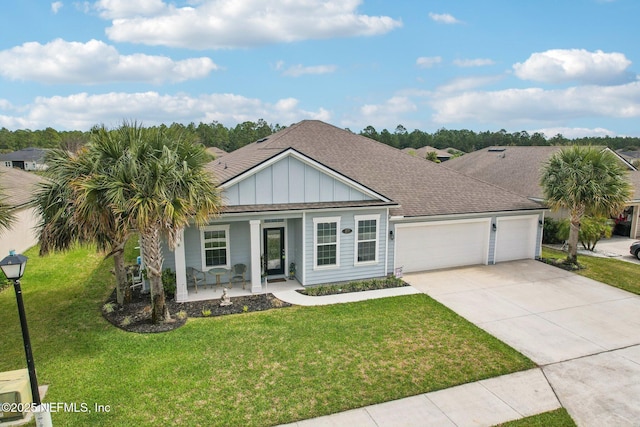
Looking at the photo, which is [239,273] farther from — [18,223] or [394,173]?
[18,223]

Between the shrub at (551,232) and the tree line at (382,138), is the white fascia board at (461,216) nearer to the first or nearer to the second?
the shrub at (551,232)

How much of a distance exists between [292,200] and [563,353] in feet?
27.8

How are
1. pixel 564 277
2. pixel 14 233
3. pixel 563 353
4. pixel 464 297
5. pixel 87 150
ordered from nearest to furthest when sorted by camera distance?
pixel 563 353 → pixel 87 150 → pixel 464 297 → pixel 564 277 → pixel 14 233

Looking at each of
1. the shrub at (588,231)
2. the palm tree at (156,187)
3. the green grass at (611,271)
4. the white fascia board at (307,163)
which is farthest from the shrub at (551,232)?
A: the palm tree at (156,187)

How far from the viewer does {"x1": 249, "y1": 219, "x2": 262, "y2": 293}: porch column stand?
1282 cm

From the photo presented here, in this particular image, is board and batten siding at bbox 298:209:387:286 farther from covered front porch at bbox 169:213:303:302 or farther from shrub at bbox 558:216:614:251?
shrub at bbox 558:216:614:251

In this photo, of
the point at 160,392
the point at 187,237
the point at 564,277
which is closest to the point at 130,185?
the point at 187,237

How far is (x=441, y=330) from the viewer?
10.5 metres

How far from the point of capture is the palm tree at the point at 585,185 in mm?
15453

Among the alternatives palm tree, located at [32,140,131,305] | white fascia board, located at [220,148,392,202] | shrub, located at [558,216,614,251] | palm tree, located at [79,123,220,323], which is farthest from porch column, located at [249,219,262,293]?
shrub, located at [558,216,614,251]

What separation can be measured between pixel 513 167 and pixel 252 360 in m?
23.0

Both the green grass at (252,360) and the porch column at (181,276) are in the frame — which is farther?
the porch column at (181,276)

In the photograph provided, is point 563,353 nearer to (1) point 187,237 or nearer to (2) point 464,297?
(2) point 464,297

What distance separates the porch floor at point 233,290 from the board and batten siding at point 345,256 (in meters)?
0.57
